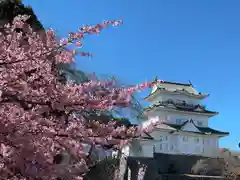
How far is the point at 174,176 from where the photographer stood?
27266 mm

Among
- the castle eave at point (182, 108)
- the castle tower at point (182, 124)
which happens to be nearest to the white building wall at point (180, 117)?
the castle tower at point (182, 124)

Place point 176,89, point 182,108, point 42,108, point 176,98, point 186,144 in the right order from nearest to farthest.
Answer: point 42,108, point 186,144, point 182,108, point 176,98, point 176,89

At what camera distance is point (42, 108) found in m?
2.50

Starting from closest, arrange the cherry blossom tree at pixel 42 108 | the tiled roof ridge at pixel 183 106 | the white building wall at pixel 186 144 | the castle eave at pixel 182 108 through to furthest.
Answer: the cherry blossom tree at pixel 42 108 → the white building wall at pixel 186 144 → the castle eave at pixel 182 108 → the tiled roof ridge at pixel 183 106

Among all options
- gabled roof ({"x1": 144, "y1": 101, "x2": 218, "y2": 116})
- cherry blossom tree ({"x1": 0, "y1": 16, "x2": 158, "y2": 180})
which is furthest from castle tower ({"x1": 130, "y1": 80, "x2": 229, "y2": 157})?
cherry blossom tree ({"x1": 0, "y1": 16, "x2": 158, "y2": 180})

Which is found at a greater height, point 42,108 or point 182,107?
point 182,107

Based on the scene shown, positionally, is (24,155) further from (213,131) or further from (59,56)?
(213,131)

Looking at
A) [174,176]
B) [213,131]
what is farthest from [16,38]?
[213,131]

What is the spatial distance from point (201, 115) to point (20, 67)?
116 ft

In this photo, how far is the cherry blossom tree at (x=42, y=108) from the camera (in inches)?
84.5

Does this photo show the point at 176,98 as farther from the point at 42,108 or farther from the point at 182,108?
the point at 42,108

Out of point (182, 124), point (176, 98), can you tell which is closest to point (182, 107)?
point (176, 98)

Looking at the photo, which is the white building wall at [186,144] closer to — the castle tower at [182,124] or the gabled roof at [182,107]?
the castle tower at [182,124]

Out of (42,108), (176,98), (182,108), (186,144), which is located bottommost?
(42,108)
